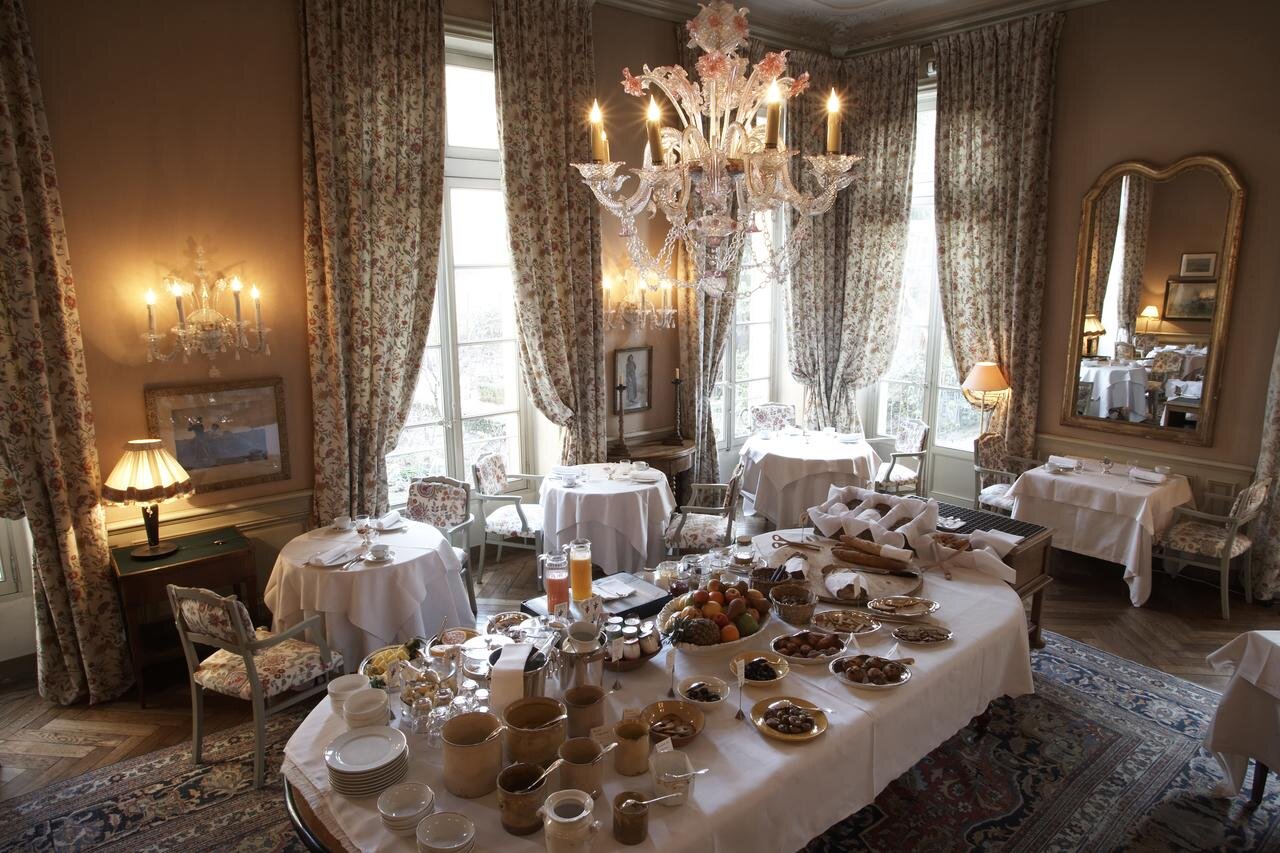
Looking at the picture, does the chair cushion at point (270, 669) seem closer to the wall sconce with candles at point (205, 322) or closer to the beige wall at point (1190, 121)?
the wall sconce with candles at point (205, 322)

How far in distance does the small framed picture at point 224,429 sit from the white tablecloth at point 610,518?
1.69m

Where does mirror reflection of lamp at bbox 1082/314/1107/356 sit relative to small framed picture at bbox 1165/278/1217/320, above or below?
below

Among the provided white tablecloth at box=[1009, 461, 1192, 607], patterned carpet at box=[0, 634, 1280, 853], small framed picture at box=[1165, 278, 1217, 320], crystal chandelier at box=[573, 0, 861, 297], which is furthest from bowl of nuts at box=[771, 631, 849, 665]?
small framed picture at box=[1165, 278, 1217, 320]

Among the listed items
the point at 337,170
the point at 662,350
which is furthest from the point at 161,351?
the point at 662,350

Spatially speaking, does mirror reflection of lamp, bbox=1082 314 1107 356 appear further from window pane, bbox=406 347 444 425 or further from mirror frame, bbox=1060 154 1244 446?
window pane, bbox=406 347 444 425

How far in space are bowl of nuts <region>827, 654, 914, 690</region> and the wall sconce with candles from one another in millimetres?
3722

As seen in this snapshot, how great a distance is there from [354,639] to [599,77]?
4.34 m

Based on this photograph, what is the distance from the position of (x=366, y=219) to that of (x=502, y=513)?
218 centimetres

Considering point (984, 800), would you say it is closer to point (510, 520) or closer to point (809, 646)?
point (809, 646)

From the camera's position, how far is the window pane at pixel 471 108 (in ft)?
18.2

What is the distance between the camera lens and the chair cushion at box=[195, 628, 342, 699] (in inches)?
135

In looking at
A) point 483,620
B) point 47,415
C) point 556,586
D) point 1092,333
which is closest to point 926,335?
point 1092,333

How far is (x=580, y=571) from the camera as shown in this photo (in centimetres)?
299

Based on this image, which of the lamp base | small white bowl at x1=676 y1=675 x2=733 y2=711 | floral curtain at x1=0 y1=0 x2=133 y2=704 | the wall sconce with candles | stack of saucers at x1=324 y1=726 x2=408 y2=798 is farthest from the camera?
the wall sconce with candles
